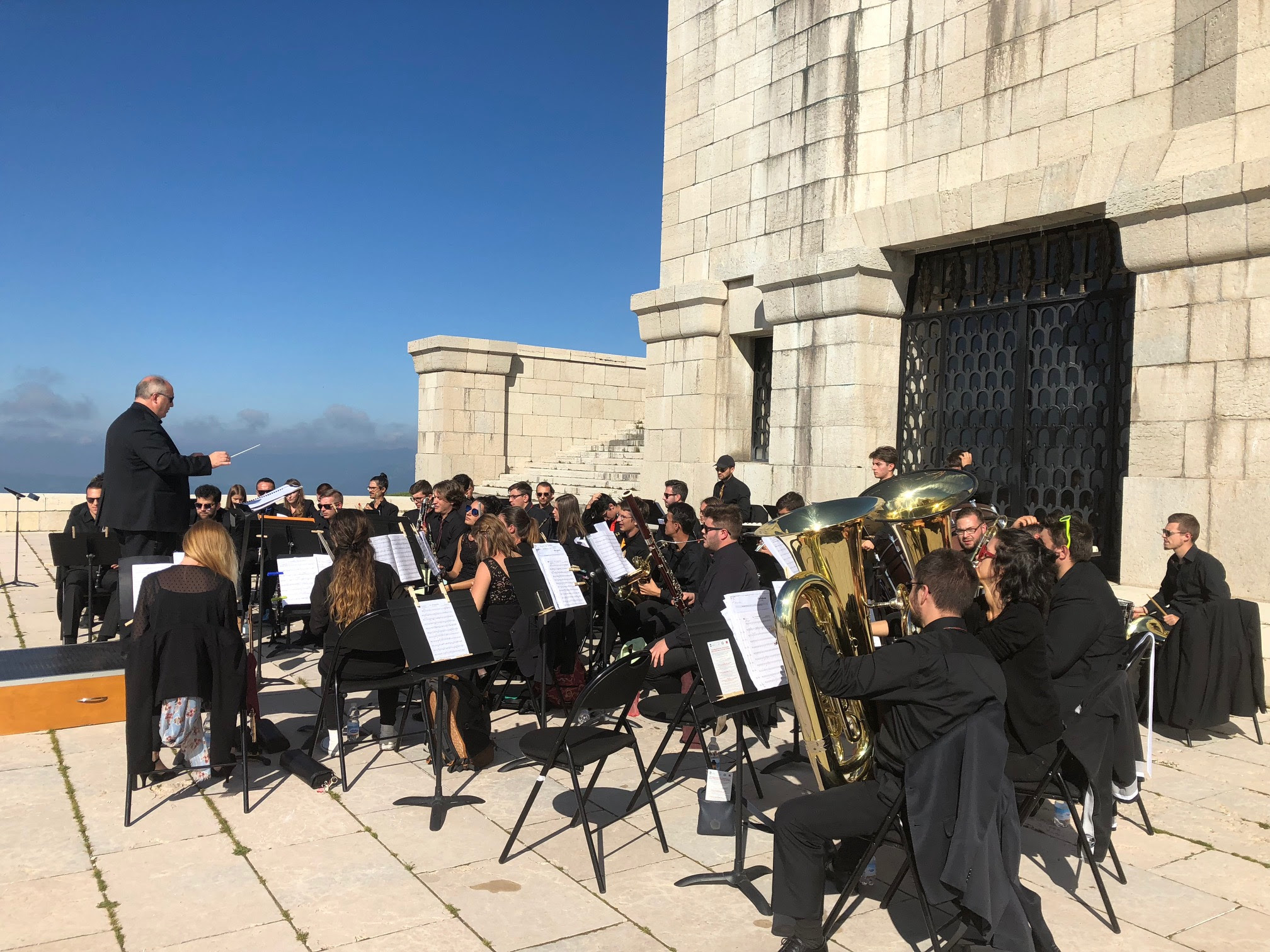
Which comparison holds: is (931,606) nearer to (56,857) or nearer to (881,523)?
(881,523)

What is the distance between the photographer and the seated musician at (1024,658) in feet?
12.2

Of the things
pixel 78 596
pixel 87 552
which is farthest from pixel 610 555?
pixel 78 596

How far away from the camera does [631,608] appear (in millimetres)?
7465

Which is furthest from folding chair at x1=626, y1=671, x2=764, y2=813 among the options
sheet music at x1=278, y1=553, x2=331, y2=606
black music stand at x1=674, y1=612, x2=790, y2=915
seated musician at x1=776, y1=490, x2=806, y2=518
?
sheet music at x1=278, y1=553, x2=331, y2=606

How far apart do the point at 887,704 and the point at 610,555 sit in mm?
3145

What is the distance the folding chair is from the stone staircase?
825 centimetres

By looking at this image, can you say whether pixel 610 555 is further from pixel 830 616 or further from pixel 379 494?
pixel 379 494

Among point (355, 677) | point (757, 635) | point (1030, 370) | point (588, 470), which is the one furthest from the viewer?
point (588, 470)

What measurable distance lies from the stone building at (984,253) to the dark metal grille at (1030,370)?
23 millimetres

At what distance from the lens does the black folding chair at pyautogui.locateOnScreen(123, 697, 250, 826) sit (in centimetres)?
446

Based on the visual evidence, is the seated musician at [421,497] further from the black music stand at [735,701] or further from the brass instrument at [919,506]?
the black music stand at [735,701]

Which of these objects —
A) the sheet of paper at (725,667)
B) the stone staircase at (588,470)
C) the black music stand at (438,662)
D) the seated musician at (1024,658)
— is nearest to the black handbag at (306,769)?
the black music stand at (438,662)

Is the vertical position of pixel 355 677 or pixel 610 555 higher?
pixel 610 555

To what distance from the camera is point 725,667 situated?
154 inches
